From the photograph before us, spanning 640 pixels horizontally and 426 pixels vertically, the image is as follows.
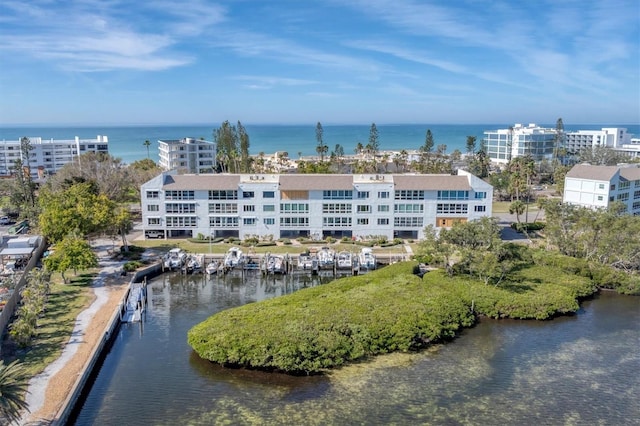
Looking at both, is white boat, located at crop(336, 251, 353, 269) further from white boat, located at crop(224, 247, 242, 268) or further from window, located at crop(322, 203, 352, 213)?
white boat, located at crop(224, 247, 242, 268)

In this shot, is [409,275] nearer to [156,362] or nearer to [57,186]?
[156,362]

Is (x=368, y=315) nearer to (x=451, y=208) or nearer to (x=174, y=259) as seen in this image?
(x=174, y=259)

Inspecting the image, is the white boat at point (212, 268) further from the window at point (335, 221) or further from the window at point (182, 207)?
the window at point (335, 221)

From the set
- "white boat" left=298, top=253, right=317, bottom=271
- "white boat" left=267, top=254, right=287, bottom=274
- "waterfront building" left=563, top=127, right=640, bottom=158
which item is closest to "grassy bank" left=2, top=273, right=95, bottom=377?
"white boat" left=267, top=254, right=287, bottom=274

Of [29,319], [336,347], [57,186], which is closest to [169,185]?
[57,186]

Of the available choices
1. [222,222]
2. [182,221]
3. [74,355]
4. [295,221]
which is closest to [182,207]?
[182,221]
